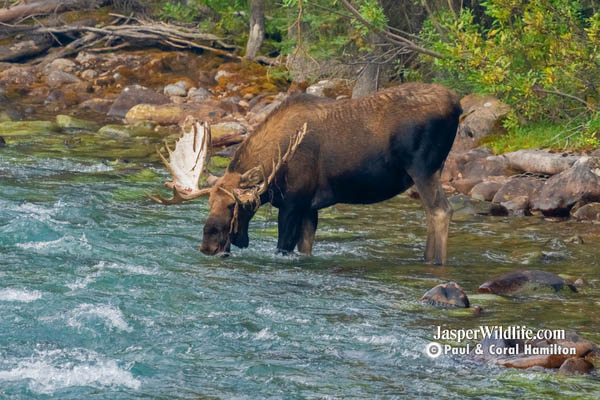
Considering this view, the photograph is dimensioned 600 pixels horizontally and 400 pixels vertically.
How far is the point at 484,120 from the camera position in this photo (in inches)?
788

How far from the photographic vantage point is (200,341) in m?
8.45

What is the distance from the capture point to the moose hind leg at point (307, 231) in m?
12.5

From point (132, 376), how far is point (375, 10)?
1087 cm

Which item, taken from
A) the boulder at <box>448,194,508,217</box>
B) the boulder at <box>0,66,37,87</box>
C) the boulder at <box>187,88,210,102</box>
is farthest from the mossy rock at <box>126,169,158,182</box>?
the boulder at <box>0,66,37,87</box>

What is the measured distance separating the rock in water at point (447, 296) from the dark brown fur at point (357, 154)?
2227 millimetres

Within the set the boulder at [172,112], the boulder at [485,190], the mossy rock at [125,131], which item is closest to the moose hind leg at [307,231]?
the boulder at [485,190]

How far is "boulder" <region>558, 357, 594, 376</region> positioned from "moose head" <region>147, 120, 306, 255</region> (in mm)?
4712

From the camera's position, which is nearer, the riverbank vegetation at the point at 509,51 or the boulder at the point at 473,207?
the riverbank vegetation at the point at 509,51

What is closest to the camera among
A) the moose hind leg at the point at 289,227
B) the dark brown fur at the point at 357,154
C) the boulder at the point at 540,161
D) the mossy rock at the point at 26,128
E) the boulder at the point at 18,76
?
the dark brown fur at the point at 357,154

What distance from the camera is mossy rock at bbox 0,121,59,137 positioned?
23281mm

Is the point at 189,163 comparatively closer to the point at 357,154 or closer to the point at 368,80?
the point at 357,154

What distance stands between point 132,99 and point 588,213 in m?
16.5

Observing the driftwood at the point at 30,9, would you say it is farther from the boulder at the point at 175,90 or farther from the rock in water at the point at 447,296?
the rock in water at the point at 447,296

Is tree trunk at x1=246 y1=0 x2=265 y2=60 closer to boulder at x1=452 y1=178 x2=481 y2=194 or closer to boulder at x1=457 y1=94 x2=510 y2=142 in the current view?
boulder at x1=457 y1=94 x2=510 y2=142
